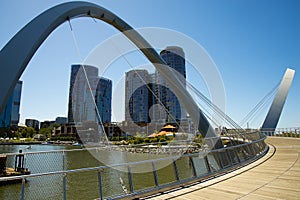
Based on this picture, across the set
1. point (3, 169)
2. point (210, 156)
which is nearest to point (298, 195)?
point (210, 156)

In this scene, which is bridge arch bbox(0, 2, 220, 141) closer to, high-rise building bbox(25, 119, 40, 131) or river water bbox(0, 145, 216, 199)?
river water bbox(0, 145, 216, 199)

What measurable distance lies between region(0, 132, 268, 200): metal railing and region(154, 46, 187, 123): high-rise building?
2589cm

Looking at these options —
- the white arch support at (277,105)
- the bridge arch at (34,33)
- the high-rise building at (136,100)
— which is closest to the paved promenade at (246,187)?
the bridge arch at (34,33)

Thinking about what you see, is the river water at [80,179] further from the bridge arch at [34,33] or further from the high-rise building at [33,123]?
the high-rise building at [33,123]

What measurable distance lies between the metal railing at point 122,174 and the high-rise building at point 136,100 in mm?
38146

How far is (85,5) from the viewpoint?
28.1 ft

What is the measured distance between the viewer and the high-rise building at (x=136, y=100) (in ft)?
164

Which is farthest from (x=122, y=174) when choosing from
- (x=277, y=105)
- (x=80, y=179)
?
(x=277, y=105)

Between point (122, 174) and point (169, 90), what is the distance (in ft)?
175

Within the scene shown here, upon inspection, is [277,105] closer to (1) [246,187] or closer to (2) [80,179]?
(2) [80,179]

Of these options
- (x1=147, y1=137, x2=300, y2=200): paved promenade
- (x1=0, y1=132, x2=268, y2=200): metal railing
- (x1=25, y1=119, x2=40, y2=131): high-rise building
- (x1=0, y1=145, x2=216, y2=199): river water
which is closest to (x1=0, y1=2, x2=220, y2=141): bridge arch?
(x1=0, y1=132, x2=268, y2=200): metal railing

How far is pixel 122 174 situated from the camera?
24.6 ft

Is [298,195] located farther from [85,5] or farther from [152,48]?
[152,48]

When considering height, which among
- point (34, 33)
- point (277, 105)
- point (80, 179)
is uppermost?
point (277, 105)
